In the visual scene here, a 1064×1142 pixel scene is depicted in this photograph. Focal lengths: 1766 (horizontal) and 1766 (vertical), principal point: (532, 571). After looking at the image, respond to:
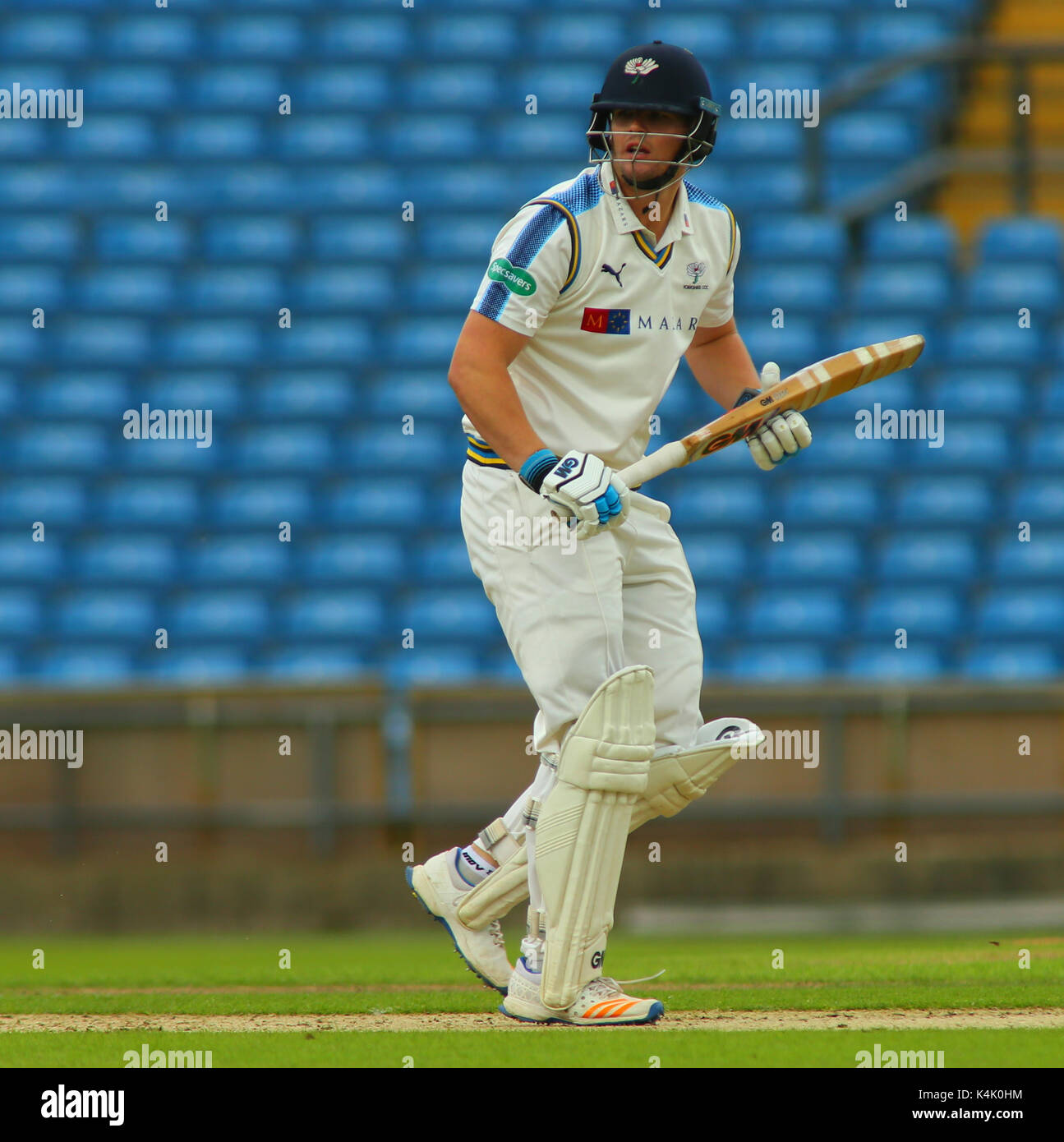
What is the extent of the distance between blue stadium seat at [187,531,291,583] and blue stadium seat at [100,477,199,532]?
208 mm

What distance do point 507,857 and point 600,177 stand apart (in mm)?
1694

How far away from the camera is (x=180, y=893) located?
27.1 feet

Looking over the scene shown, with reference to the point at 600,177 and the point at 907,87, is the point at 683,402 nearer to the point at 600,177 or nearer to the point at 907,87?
the point at 907,87

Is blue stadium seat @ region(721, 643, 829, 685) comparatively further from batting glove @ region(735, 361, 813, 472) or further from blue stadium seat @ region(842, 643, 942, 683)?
batting glove @ region(735, 361, 813, 472)

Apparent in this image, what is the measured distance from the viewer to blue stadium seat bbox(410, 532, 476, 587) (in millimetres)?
9586

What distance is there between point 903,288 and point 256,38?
5.12 metres

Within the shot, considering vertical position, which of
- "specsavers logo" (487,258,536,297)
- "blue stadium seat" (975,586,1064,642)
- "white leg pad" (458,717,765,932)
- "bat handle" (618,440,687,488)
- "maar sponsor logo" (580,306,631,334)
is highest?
"specsavers logo" (487,258,536,297)

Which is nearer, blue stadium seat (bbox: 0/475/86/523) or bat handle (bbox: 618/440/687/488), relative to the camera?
bat handle (bbox: 618/440/687/488)

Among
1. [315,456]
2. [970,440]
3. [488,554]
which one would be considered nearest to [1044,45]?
[970,440]

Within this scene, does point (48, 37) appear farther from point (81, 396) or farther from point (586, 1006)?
point (586, 1006)

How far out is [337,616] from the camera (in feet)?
31.0

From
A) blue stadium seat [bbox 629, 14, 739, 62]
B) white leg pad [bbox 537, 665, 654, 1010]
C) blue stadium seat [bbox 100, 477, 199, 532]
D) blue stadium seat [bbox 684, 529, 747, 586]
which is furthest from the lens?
blue stadium seat [bbox 629, 14, 739, 62]

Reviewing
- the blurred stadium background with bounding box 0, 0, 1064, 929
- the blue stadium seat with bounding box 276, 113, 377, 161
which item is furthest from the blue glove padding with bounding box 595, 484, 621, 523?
the blue stadium seat with bounding box 276, 113, 377, 161

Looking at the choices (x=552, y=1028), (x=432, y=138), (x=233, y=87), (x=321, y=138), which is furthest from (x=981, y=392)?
(x=552, y=1028)
